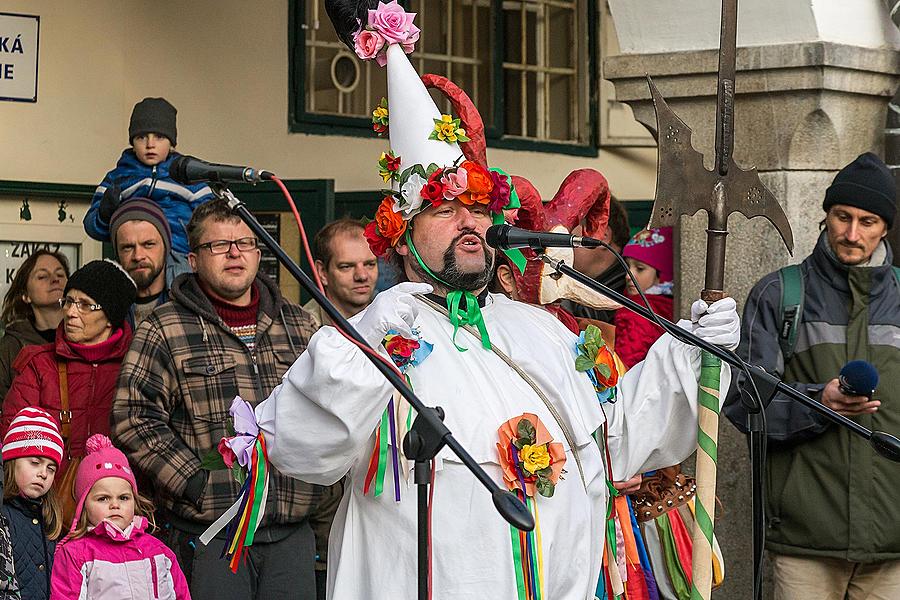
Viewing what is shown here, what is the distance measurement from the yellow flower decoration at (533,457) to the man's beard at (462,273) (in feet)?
1.63

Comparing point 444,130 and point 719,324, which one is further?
point 444,130

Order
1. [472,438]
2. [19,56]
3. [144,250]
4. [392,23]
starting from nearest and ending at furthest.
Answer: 1. [472,438]
2. [392,23]
3. [144,250]
4. [19,56]

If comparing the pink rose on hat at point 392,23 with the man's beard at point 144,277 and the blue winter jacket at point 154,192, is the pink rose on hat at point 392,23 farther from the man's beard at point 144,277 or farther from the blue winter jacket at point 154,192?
the blue winter jacket at point 154,192

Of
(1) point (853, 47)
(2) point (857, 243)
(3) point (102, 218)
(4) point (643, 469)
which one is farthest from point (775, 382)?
(3) point (102, 218)

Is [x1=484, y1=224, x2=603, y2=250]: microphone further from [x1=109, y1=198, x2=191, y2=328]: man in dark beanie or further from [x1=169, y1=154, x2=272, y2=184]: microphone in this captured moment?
[x1=109, y1=198, x2=191, y2=328]: man in dark beanie

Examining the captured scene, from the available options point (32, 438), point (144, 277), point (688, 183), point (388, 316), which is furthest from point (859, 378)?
point (144, 277)

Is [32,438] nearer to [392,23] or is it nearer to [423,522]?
[392,23]

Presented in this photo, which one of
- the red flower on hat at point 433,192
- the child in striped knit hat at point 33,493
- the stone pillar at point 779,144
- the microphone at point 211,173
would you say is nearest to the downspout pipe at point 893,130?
the stone pillar at point 779,144

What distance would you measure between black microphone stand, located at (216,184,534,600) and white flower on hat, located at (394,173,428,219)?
2.79 ft

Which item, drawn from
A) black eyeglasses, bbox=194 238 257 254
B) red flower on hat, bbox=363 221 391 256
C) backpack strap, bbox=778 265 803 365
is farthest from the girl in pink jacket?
backpack strap, bbox=778 265 803 365

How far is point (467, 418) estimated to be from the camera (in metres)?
3.91

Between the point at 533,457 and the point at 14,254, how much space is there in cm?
465

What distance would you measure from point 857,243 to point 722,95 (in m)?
1.16

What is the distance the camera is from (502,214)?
4238mm
